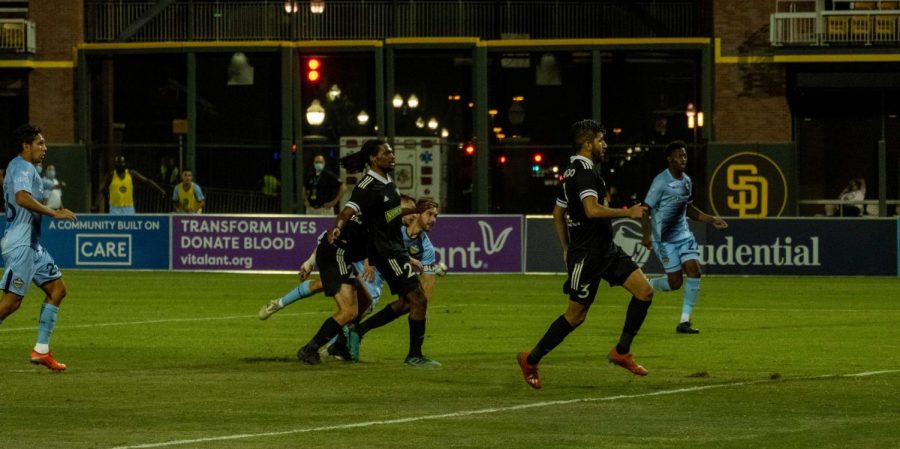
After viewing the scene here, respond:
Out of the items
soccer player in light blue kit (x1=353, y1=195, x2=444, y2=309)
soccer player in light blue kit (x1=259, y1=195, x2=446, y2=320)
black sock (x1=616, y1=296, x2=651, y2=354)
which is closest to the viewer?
black sock (x1=616, y1=296, x2=651, y2=354)

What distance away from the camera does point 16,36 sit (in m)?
46.8

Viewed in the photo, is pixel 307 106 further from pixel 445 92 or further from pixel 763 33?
pixel 763 33

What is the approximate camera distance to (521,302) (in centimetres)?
2472

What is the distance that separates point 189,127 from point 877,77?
1881cm

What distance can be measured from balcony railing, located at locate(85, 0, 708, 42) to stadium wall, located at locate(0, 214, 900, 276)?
15.0 meters

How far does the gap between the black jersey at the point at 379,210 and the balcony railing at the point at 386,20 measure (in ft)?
106

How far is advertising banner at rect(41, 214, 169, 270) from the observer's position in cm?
3262

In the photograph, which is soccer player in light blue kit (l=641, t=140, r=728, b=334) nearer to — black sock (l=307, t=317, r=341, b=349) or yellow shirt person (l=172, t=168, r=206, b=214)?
black sock (l=307, t=317, r=341, b=349)

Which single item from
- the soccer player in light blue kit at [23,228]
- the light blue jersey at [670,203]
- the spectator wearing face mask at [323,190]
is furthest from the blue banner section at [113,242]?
the soccer player in light blue kit at [23,228]

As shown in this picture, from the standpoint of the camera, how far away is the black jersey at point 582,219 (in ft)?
43.0

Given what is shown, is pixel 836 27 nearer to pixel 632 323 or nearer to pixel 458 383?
pixel 632 323

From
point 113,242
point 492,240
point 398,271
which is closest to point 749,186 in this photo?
point 492,240

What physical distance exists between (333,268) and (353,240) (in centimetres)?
34

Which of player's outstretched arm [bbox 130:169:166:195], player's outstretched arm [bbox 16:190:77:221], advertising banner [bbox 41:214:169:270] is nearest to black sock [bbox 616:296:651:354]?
player's outstretched arm [bbox 16:190:77:221]
